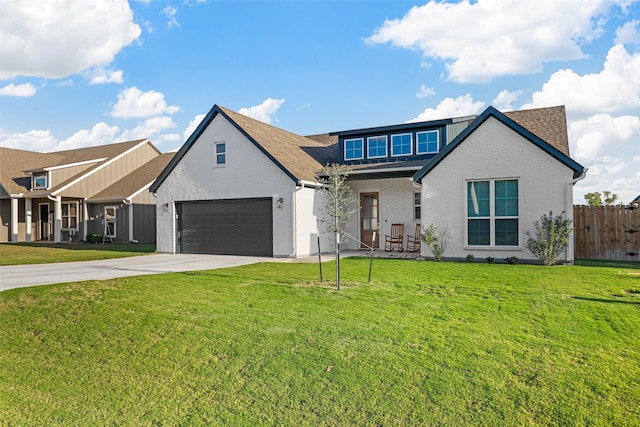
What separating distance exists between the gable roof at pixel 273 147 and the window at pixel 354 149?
1.31m

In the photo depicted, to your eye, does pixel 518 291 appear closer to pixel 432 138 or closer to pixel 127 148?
pixel 432 138

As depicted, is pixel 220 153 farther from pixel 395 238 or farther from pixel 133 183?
pixel 133 183

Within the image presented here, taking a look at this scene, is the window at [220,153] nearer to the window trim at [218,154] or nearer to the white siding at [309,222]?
the window trim at [218,154]

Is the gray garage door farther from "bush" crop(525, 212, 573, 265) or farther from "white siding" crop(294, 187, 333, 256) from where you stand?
"bush" crop(525, 212, 573, 265)

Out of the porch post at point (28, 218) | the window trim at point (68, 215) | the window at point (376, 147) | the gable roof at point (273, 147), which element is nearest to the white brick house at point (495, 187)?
the window at point (376, 147)

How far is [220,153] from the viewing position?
60.1 ft

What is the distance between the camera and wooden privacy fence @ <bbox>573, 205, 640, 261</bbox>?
1478cm

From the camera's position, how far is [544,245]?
13.0 m

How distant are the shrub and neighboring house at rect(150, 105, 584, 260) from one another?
24cm

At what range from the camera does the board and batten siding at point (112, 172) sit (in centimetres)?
2744

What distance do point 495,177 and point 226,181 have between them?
33.7 ft

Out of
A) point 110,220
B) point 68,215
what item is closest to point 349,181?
point 110,220

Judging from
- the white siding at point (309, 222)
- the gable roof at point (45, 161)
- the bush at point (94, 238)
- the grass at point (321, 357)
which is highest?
the gable roof at point (45, 161)

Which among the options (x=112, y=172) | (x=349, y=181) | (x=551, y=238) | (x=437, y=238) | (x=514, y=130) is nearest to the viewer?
(x=551, y=238)
